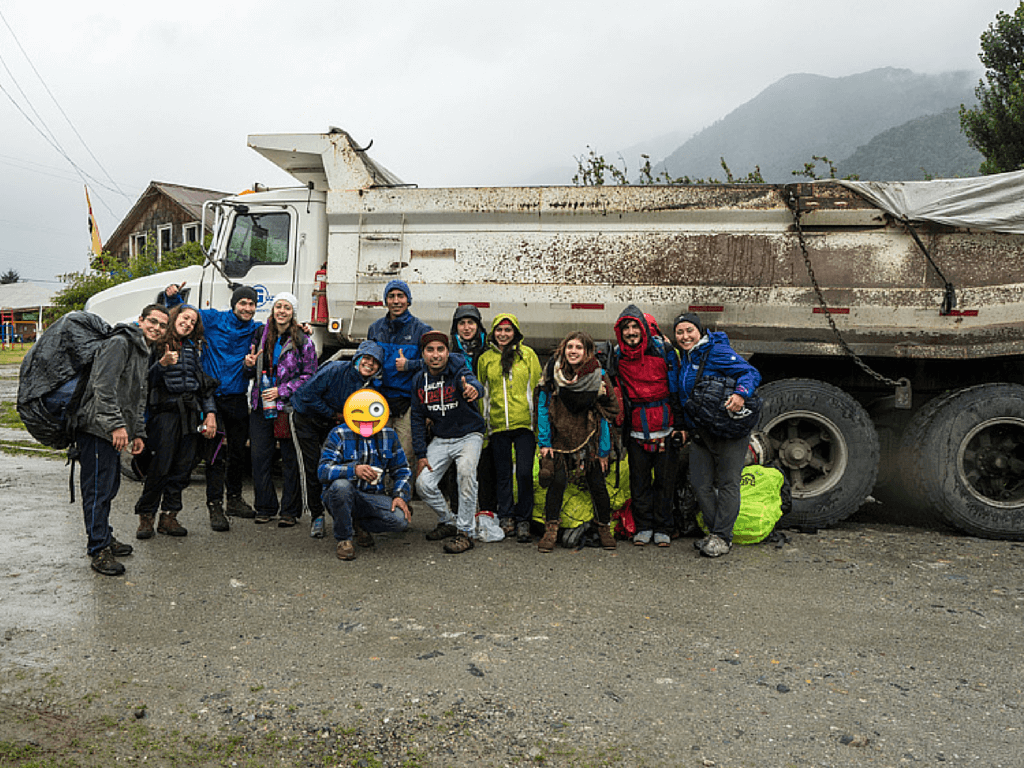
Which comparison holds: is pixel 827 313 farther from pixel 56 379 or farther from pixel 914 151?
pixel 914 151

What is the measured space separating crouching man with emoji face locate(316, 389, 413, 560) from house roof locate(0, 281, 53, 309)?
5332 cm

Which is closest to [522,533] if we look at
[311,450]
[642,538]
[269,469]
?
[642,538]

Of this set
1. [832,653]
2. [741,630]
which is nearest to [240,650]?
[741,630]

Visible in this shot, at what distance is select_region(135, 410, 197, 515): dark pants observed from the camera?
5203mm

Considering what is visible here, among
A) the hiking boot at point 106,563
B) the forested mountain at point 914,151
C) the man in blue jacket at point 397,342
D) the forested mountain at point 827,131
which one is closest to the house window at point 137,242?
the man in blue jacket at point 397,342

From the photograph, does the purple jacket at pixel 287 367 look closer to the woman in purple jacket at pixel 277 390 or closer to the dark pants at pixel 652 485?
the woman in purple jacket at pixel 277 390

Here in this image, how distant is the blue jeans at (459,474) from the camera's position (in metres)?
5.20

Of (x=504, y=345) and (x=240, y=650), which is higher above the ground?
(x=504, y=345)

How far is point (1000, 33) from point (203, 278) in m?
14.0

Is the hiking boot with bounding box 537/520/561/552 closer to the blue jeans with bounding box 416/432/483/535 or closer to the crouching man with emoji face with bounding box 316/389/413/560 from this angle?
the blue jeans with bounding box 416/432/483/535

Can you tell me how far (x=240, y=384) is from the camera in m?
5.71

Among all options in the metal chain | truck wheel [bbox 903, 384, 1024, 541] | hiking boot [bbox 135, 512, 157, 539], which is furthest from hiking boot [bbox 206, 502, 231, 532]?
truck wheel [bbox 903, 384, 1024, 541]

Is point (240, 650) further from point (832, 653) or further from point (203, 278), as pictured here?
point (203, 278)

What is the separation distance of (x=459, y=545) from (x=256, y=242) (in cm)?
418
